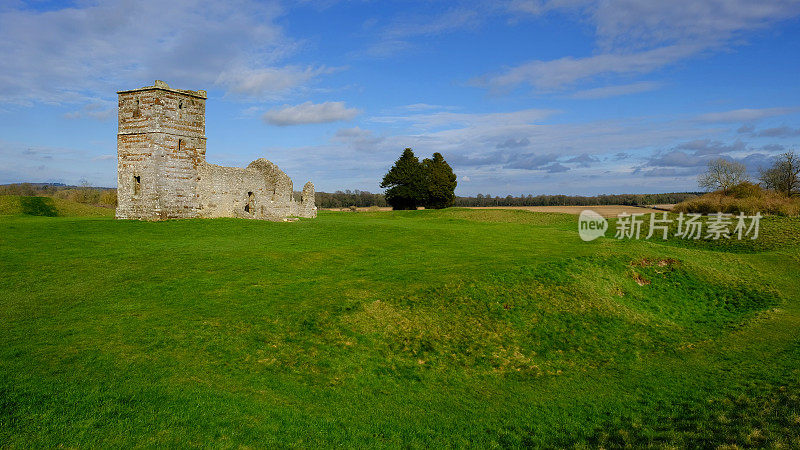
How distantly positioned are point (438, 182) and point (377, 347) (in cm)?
6040

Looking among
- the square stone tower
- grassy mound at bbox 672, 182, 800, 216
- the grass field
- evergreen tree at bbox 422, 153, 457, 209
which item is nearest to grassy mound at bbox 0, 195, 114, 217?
the square stone tower

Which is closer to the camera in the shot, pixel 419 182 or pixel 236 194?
pixel 236 194

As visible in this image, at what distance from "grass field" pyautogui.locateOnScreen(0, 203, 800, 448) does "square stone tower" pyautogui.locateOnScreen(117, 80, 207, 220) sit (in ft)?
21.3

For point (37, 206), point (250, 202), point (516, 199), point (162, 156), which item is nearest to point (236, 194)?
point (250, 202)

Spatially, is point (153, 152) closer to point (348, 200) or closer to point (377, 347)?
point (377, 347)

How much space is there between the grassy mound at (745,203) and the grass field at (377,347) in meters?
24.5

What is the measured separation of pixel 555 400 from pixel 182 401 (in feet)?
26.1

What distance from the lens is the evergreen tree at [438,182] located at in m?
71.0

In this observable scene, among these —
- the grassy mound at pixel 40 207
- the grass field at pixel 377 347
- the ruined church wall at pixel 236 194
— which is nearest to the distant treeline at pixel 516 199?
the grassy mound at pixel 40 207

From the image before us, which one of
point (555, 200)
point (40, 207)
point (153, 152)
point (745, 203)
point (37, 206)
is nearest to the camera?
point (153, 152)

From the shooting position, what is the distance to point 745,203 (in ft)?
140

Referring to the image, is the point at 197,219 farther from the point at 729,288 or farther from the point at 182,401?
the point at 729,288

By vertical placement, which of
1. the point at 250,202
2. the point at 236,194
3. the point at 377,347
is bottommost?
the point at 377,347

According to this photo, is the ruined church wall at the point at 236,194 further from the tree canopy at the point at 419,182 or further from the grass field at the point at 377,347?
the tree canopy at the point at 419,182
